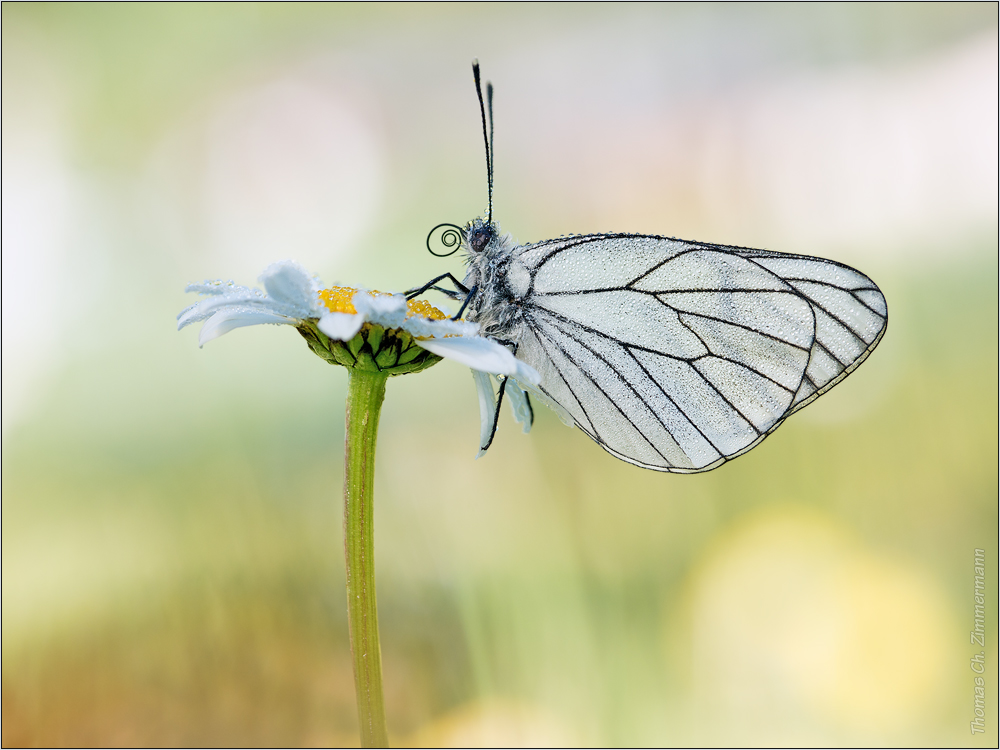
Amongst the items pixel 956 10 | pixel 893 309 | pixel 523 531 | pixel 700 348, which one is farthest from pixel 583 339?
pixel 956 10

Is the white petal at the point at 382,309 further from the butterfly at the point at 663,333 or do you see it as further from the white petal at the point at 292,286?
the butterfly at the point at 663,333

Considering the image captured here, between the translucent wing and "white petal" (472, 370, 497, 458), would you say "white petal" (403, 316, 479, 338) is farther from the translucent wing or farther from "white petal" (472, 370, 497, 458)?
the translucent wing

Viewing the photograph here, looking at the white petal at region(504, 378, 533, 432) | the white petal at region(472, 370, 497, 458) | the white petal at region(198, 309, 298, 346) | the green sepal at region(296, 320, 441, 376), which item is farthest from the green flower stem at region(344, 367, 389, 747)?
the white petal at region(504, 378, 533, 432)

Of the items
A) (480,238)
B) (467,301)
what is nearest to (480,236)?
(480,238)

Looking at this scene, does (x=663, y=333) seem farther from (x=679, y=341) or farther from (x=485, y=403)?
(x=485, y=403)

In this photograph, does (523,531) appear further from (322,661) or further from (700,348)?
(700,348)

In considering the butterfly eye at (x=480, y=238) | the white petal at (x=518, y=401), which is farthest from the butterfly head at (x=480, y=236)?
the white petal at (x=518, y=401)

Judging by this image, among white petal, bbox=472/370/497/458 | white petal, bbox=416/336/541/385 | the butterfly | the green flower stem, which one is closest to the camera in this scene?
the green flower stem

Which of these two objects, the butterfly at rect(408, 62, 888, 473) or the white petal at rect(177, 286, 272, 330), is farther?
the butterfly at rect(408, 62, 888, 473)

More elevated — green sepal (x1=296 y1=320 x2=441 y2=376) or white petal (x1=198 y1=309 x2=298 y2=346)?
white petal (x1=198 y1=309 x2=298 y2=346)
